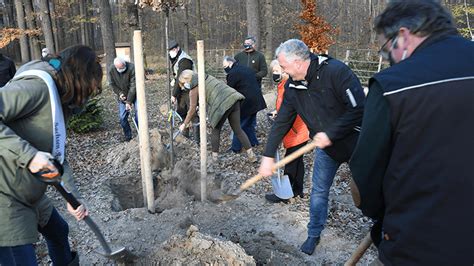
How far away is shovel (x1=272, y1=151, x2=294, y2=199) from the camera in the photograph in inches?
180

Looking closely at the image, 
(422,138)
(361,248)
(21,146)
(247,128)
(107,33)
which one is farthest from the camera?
(107,33)

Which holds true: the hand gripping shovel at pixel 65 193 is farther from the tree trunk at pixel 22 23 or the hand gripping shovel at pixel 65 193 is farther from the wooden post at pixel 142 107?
the tree trunk at pixel 22 23

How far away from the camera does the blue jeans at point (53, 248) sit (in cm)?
226

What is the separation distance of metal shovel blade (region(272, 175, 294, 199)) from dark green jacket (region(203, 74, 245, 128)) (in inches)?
67.7

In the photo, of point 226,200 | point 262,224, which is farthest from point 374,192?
point 226,200

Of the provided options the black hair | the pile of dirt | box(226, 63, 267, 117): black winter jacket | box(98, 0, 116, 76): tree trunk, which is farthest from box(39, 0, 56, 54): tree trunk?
the black hair

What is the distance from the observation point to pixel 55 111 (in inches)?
86.8

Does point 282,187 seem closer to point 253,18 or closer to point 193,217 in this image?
Answer: point 193,217

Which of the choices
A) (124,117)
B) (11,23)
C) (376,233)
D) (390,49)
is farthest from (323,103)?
(11,23)

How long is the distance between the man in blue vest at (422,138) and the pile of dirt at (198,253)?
4.97ft

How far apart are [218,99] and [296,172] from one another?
1.86 metres

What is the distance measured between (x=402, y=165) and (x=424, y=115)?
235 mm

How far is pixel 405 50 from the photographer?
1.75m

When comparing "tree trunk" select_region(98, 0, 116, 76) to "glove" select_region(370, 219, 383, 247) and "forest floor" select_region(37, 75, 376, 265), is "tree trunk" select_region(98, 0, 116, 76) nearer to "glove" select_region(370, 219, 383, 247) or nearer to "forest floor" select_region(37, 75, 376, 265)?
"forest floor" select_region(37, 75, 376, 265)
